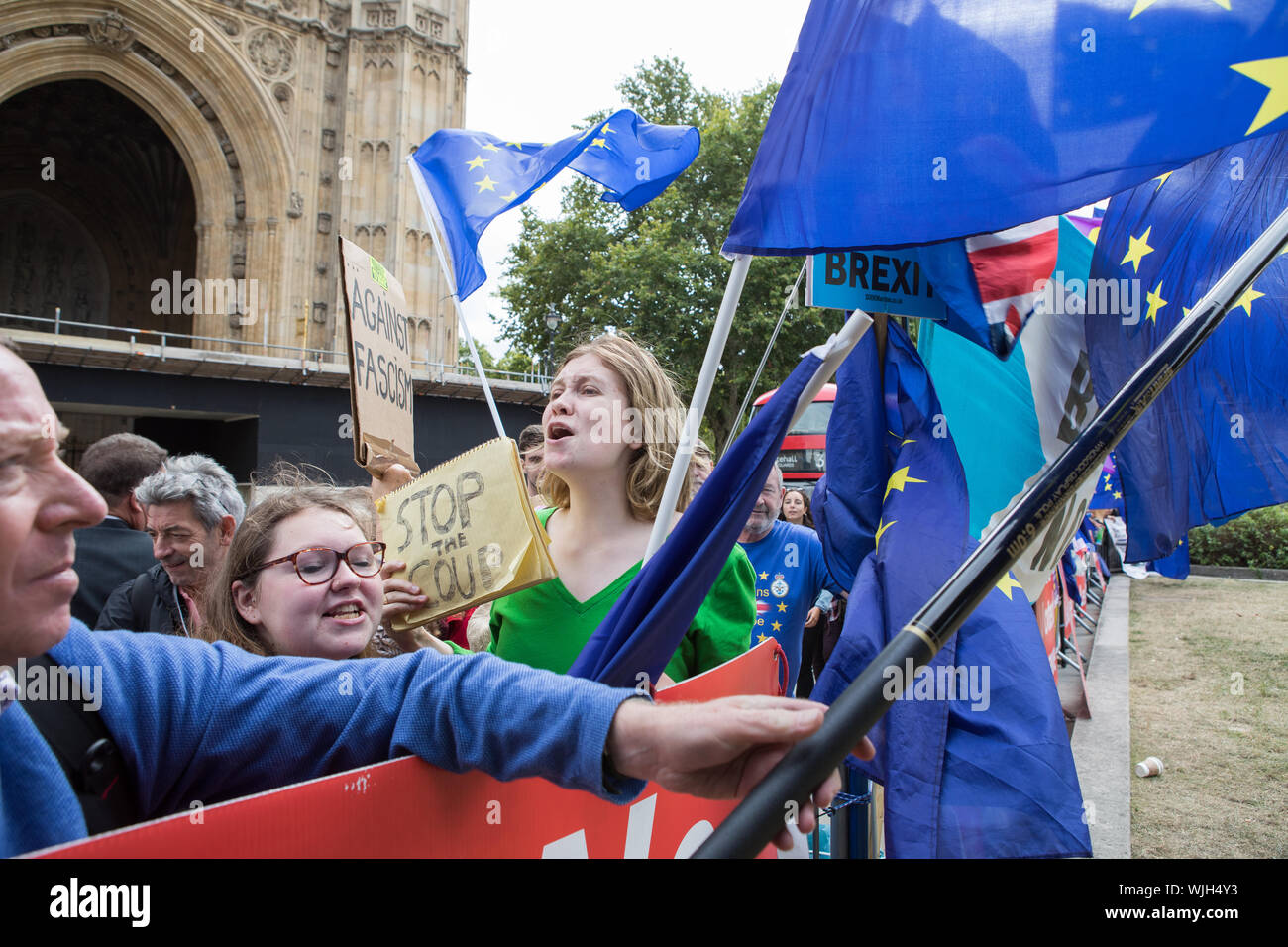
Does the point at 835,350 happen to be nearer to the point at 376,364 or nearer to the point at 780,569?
the point at 376,364

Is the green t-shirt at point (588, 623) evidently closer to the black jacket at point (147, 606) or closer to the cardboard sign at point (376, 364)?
the cardboard sign at point (376, 364)

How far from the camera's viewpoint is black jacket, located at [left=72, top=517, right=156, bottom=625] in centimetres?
337

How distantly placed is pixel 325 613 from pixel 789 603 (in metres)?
3.50

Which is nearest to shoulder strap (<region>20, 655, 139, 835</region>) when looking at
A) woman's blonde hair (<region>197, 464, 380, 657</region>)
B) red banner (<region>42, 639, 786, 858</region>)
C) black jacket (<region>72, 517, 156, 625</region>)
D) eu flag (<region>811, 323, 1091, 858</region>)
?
red banner (<region>42, 639, 786, 858</region>)

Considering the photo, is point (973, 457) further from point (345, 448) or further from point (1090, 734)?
point (345, 448)

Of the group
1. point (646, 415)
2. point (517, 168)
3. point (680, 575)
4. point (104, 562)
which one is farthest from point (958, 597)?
point (517, 168)

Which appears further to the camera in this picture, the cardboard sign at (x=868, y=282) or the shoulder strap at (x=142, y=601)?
the shoulder strap at (x=142, y=601)

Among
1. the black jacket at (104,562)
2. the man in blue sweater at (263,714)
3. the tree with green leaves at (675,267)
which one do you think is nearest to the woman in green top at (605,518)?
the man in blue sweater at (263,714)

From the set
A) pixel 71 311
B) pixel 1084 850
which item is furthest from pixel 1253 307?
pixel 71 311

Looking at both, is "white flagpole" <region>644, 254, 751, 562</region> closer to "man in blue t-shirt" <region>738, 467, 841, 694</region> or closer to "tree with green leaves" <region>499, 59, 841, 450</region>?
"man in blue t-shirt" <region>738, 467, 841, 694</region>

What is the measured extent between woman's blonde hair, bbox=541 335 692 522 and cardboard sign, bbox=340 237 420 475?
0.60 m

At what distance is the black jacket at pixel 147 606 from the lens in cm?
307

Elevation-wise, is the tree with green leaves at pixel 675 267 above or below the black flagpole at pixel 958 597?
above

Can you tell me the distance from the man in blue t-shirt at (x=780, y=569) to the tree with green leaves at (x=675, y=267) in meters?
18.7
